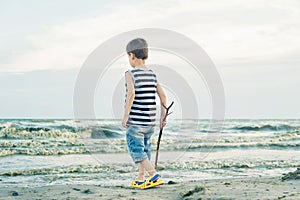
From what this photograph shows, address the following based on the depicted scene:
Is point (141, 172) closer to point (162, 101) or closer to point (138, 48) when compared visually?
point (162, 101)

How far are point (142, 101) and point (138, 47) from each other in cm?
68

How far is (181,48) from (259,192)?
2.73 m

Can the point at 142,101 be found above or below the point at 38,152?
above

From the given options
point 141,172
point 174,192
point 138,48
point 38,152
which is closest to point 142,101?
point 138,48

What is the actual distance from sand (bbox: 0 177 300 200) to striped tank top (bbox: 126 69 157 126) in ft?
2.87

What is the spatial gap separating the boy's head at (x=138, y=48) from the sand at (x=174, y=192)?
168 cm

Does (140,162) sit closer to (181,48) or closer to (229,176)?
(181,48)

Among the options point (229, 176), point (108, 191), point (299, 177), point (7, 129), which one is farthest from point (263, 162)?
point (7, 129)

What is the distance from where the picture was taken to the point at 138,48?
209 inches

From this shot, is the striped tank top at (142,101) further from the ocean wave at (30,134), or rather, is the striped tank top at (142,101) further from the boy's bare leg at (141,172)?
the ocean wave at (30,134)

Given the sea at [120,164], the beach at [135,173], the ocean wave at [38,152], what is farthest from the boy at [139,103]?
the ocean wave at [38,152]

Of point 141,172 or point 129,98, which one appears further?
point 141,172

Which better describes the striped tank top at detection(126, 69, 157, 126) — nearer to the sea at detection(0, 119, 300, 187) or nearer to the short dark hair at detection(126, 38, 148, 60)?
the short dark hair at detection(126, 38, 148, 60)

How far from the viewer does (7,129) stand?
64.0 ft
